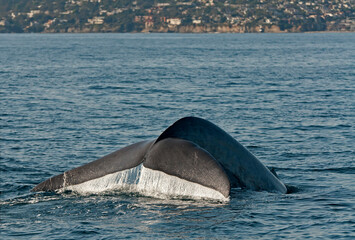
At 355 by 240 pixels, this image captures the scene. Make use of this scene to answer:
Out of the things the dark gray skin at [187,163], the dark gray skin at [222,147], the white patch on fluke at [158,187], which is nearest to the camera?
the dark gray skin at [187,163]

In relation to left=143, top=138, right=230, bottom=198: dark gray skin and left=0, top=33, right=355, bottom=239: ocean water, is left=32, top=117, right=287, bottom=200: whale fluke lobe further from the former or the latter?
left=0, top=33, right=355, bottom=239: ocean water

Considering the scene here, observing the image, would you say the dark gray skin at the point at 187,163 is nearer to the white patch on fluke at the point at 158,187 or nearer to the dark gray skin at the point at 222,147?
the white patch on fluke at the point at 158,187

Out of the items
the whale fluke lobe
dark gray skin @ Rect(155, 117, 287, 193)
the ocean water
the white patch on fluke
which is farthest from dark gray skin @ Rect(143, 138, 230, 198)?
the ocean water

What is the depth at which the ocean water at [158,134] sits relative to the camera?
10008mm

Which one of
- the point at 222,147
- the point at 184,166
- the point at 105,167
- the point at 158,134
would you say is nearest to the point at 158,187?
the point at 105,167

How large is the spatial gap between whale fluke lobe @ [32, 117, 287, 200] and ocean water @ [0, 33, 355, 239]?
1.49ft

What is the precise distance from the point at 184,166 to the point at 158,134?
11962mm

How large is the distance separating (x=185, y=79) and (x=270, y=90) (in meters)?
9.72

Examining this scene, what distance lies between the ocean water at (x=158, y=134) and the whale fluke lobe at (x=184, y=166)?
46cm

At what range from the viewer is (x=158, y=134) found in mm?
20938

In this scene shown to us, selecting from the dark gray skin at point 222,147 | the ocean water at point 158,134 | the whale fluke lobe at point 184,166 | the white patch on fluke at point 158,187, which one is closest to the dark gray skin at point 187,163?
the whale fluke lobe at point 184,166

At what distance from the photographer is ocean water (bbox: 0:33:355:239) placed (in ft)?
32.8

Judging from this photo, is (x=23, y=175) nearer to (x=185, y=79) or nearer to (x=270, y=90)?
(x=270, y=90)

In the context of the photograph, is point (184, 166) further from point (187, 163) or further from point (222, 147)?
point (222, 147)
